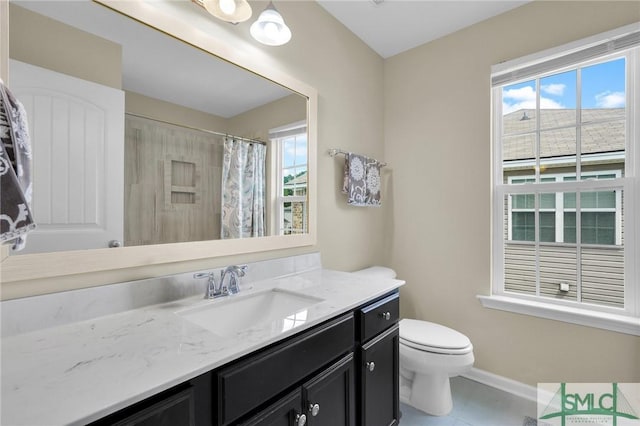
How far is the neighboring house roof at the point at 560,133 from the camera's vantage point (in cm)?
172

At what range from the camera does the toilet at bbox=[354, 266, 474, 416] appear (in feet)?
5.25

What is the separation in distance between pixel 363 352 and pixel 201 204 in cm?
95

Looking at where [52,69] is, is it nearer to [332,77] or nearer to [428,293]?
[332,77]

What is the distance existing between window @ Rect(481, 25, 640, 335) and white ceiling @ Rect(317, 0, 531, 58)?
1.37ft

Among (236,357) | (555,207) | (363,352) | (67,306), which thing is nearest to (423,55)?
(555,207)

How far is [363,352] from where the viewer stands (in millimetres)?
1213

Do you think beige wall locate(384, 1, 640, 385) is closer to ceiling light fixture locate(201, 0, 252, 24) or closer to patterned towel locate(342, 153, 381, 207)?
patterned towel locate(342, 153, 381, 207)

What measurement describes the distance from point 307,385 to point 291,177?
1.10 metres

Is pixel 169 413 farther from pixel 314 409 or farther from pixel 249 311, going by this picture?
pixel 249 311

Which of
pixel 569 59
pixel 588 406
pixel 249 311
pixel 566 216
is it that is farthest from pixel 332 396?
pixel 569 59

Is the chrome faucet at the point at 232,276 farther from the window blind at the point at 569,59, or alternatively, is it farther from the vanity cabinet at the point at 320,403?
the window blind at the point at 569,59

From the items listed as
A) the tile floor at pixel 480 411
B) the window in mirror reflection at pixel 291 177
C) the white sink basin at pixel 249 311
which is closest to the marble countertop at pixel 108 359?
the white sink basin at pixel 249 311

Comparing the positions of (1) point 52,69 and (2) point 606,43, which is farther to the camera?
(2) point 606,43

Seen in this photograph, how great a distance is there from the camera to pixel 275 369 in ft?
2.74
